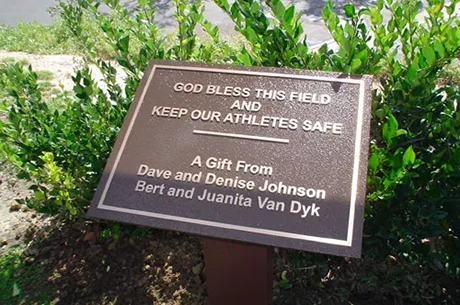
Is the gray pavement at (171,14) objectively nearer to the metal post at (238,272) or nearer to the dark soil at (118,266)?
the dark soil at (118,266)

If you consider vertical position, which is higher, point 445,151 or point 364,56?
point 364,56

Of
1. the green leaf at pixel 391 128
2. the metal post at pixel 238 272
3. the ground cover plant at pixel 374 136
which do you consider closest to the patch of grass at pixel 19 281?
the ground cover plant at pixel 374 136

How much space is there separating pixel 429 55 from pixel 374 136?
1.71ft

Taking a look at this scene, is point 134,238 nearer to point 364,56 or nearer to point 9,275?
point 9,275

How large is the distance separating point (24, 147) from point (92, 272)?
0.81m

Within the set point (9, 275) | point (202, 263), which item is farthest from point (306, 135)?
point (9, 275)

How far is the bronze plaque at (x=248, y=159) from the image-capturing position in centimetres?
158

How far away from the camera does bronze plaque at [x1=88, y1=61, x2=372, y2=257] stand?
5.17 ft

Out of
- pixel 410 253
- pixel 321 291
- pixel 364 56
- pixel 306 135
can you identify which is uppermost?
pixel 364 56

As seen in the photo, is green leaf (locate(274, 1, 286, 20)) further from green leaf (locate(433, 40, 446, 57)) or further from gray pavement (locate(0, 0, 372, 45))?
gray pavement (locate(0, 0, 372, 45))

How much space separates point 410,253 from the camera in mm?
2098

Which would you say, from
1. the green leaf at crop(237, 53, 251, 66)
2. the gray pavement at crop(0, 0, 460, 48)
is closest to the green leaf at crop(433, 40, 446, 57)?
the green leaf at crop(237, 53, 251, 66)

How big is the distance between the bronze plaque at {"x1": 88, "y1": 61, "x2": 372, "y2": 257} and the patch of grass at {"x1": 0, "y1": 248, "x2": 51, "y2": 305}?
1088 mm

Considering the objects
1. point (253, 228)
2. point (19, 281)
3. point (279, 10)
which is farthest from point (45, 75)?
point (253, 228)
